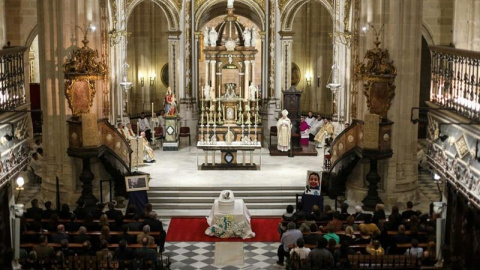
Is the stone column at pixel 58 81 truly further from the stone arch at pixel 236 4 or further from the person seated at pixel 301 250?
the stone arch at pixel 236 4

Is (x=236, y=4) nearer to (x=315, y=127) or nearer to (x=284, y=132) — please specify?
(x=315, y=127)

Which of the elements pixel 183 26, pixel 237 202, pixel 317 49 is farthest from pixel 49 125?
pixel 317 49

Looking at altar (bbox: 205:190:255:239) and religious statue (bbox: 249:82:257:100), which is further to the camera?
religious statue (bbox: 249:82:257:100)

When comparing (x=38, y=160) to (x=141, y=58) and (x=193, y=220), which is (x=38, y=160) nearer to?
(x=193, y=220)

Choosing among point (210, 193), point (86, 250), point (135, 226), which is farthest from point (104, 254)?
point (210, 193)

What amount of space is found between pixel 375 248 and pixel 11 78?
31.3ft

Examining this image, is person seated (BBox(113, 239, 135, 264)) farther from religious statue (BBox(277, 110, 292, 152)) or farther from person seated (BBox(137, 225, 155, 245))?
religious statue (BBox(277, 110, 292, 152))

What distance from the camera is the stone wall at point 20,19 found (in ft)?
89.5

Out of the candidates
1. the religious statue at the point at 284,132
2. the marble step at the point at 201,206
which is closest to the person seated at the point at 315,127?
the religious statue at the point at 284,132

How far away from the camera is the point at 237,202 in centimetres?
2122

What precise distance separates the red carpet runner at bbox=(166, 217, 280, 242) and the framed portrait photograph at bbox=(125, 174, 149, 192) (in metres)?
1.28

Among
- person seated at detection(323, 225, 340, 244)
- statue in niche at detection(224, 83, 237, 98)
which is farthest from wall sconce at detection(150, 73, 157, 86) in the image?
person seated at detection(323, 225, 340, 244)

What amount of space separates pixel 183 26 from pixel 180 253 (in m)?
14.1

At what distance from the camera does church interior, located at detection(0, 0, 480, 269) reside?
676 inches
